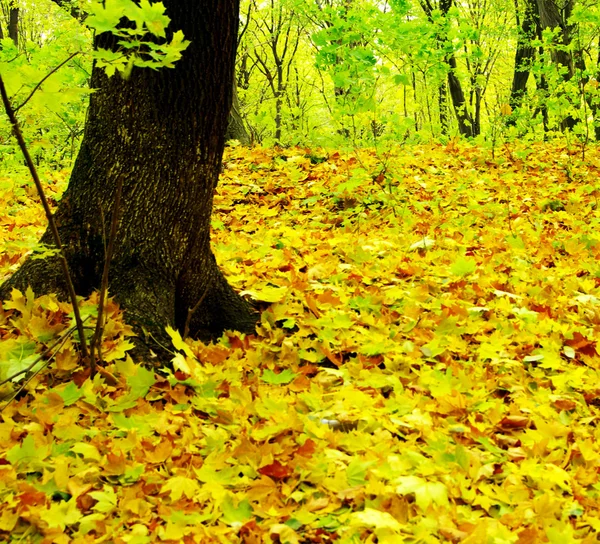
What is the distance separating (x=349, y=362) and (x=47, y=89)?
5.75 ft

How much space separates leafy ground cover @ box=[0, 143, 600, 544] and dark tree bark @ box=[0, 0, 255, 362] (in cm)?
21

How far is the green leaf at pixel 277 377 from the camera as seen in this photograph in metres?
2.41

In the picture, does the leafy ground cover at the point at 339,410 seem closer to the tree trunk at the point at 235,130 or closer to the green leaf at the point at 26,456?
the green leaf at the point at 26,456

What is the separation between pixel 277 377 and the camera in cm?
243

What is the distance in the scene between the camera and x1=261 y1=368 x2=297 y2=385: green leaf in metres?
2.41

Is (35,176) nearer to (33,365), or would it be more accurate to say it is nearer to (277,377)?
(33,365)

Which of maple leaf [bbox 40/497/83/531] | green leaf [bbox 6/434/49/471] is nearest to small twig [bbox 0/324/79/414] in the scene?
green leaf [bbox 6/434/49/471]

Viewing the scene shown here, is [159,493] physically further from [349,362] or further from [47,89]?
[47,89]

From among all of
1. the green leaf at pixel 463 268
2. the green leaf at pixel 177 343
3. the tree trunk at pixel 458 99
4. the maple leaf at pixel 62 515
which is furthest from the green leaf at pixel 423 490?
the tree trunk at pixel 458 99

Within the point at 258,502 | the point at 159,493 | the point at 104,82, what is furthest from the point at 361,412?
the point at 104,82

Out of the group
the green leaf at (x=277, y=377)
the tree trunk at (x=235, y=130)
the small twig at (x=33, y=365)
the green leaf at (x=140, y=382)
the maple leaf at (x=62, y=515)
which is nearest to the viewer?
the maple leaf at (x=62, y=515)

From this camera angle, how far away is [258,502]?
1.75 meters

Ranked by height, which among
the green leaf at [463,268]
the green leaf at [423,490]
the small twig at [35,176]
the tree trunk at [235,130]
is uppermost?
the tree trunk at [235,130]

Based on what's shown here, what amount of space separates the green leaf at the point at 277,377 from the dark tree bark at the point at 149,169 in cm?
57
